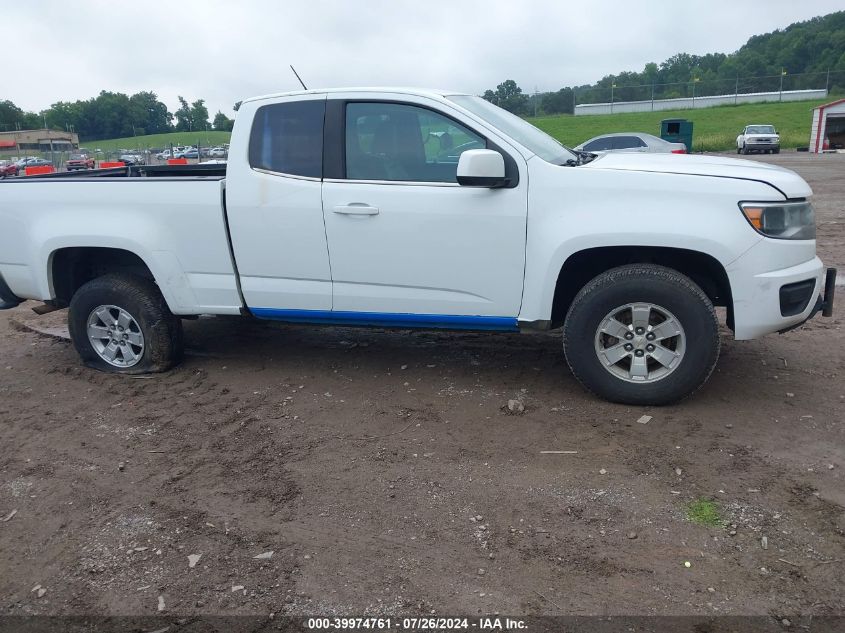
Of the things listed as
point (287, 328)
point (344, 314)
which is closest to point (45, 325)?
point (287, 328)

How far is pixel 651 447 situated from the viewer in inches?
155

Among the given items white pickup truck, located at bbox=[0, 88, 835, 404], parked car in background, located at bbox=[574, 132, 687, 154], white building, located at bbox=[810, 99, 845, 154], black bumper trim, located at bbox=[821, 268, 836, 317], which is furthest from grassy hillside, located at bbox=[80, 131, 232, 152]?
black bumper trim, located at bbox=[821, 268, 836, 317]

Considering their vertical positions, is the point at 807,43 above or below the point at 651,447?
above

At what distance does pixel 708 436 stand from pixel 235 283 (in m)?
3.13

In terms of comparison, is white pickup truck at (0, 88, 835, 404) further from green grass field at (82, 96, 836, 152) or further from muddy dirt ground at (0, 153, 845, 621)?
green grass field at (82, 96, 836, 152)

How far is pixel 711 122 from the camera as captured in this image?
5269 centimetres

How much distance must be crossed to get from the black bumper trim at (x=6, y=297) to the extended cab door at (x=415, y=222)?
2663 millimetres

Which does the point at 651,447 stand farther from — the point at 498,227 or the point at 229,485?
the point at 229,485

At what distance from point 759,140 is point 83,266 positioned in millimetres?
37634

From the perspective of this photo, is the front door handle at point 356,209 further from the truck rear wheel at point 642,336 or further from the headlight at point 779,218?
the headlight at point 779,218

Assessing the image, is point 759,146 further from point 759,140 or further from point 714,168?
point 714,168

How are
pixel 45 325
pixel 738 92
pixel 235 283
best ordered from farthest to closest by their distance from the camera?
pixel 738 92 → pixel 45 325 → pixel 235 283

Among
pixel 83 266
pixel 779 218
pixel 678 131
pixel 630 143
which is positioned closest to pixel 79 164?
pixel 630 143

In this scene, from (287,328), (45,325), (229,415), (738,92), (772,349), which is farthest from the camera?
(738,92)
